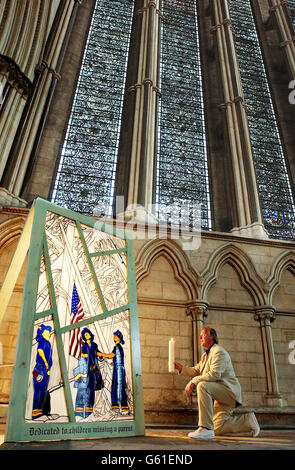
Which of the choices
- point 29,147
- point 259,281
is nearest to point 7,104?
point 29,147

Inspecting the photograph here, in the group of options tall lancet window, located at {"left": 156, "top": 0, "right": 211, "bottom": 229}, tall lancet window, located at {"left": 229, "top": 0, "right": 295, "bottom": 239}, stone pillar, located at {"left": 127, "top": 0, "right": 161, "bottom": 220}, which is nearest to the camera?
stone pillar, located at {"left": 127, "top": 0, "right": 161, "bottom": 220}

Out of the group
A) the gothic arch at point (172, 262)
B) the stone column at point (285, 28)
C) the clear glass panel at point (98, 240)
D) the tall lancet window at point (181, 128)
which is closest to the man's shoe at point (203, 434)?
the clear glass panel at point (98, 240)

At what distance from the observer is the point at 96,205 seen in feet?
23.0

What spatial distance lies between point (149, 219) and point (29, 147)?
8.42 feet

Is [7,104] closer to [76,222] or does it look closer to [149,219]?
[149,219]

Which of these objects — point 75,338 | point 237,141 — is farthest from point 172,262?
point 237,141

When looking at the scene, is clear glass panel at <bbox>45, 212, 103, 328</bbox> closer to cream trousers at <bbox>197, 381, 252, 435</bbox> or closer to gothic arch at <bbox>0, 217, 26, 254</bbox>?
cream trousers at <bbox>197, 381, 252, 435</bbox>

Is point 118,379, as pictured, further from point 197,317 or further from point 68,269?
point 197,317

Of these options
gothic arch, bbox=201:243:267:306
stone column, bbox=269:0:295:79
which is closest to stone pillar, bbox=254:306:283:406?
gothic arch, bbox=201:243:267:306

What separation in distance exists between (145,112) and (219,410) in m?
6.00

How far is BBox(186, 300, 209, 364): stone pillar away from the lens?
5047 millimetres

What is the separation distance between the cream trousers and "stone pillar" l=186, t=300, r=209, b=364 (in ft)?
5.04
